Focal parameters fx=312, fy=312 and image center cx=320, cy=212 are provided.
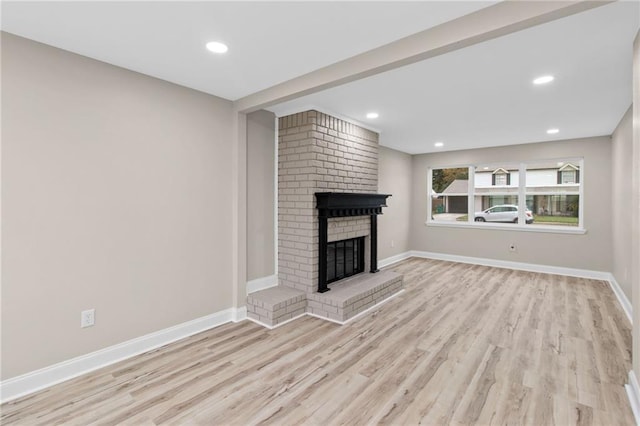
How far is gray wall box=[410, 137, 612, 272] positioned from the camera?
→ 524 cm

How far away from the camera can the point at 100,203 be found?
2.48 metres

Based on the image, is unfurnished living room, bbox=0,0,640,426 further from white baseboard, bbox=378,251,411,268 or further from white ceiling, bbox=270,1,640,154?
white baseboard, bbox=378,251,411,268

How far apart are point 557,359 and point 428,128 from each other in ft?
10.7

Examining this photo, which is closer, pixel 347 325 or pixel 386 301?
pixel 347 325

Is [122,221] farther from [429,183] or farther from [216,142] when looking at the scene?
[429,183]

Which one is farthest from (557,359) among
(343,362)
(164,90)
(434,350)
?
(164,90)

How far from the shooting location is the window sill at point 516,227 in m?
5.52

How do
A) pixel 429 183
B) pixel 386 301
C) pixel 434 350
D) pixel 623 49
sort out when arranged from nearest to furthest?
pixel 623 49
pixel 434 350
pixel 386 301
pixel 429 183

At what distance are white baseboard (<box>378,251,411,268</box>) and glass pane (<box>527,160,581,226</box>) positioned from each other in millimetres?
2551

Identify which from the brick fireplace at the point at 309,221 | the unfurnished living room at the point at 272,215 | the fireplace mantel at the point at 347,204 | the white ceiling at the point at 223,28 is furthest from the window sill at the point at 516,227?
the white ceiling at the point at 223,28

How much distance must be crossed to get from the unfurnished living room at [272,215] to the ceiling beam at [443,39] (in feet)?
0.04

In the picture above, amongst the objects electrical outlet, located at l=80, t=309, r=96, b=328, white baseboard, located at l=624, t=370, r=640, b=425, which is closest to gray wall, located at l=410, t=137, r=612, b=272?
white baseboard, located at l=624, t=370, r=640, b=425

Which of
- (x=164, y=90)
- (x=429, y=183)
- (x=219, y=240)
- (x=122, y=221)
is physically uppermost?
(x=164, y=90)

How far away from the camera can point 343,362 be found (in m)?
2.60
